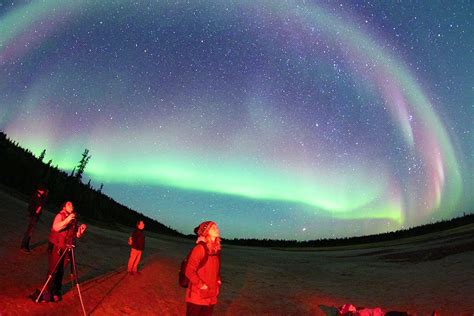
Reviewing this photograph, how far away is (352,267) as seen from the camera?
2380 cm

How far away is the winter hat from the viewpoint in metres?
5.48

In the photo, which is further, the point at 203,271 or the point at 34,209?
the point at 34,209

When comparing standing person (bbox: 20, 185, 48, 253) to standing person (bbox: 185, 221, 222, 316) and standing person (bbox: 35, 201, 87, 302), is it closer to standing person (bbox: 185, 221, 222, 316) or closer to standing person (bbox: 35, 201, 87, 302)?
standing person (bbox: 35, 201, 87, 302)

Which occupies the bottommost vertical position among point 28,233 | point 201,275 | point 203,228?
point 28,233

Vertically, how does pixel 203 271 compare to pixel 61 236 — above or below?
above

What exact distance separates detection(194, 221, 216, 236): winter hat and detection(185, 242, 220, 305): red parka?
0.15 m

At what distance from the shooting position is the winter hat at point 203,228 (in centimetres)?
548

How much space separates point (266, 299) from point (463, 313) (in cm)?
569

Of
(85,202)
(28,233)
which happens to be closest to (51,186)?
(85,202)

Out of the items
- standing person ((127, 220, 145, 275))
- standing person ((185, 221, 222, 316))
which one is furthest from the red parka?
standing person ((127, 220, 145, 275))

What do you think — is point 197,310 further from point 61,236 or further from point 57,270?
point 57,270

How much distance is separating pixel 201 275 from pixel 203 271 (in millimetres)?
58

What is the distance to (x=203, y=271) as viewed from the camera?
5.39 metres

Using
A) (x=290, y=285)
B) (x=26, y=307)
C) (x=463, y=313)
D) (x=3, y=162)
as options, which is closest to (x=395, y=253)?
(x=290, y=285)
